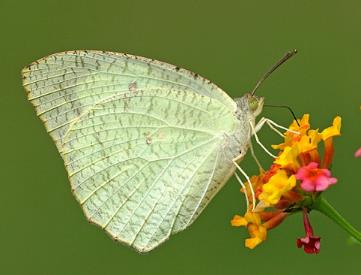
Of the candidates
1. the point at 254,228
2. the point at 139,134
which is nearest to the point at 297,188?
the point at 254,228

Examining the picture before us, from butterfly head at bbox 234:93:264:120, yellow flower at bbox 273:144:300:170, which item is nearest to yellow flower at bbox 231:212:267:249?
yellow flower at bbox 273:144:300:170

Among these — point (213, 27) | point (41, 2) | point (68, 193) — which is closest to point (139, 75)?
point (68, 193)

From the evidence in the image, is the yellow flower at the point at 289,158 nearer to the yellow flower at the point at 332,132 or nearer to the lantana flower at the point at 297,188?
the lantana flower at the point at 297,188

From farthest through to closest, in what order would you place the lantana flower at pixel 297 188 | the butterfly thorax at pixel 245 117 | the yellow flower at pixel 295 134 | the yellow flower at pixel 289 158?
the butterfly thorax at pixel 245 117, the yellow flower at pixel 295 134, the yellow flower at pixel 289 158, the lantana flower at pixel 297 188

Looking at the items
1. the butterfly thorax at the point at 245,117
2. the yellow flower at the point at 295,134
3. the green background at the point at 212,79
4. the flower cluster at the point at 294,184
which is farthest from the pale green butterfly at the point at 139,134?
the green background at the point at 212,79

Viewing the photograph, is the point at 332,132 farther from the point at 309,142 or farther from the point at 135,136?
the point at 135,136
